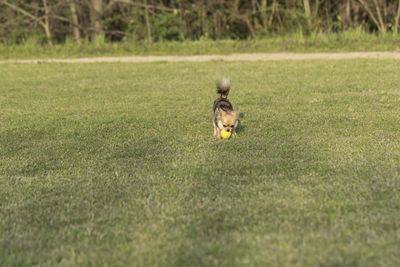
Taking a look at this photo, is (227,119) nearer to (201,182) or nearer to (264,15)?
(201,182)

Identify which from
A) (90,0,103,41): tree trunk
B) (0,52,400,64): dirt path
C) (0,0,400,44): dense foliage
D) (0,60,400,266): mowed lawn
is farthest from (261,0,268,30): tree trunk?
(0,60,400,266): mowed lawn

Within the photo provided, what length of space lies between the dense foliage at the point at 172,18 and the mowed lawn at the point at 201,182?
10.9 metres

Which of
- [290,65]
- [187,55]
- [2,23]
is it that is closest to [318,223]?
[290,65]

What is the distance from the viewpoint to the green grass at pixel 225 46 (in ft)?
50.4

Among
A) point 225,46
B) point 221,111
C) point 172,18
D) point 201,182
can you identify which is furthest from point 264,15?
point 201,182

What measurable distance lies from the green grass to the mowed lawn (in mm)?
7495

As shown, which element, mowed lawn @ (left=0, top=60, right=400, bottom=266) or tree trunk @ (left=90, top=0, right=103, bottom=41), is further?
tree trunk @ (left=90, top=0, right=103, bottom=41)

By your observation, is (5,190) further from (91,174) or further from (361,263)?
(361,263)

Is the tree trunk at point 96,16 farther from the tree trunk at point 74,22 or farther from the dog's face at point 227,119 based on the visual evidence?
the dog's face at point 227,119

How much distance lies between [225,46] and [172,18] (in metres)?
3.74

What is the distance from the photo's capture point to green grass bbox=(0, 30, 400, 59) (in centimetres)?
1538

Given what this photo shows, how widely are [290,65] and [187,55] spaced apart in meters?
4.87

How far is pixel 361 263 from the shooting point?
258 centimetres

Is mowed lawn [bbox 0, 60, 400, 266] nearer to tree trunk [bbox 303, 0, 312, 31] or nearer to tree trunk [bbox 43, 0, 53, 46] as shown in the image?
tree trunk [bbox 303, 0, 312, 31]
